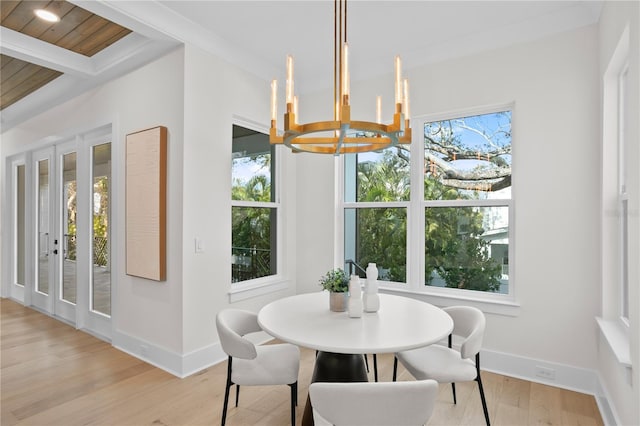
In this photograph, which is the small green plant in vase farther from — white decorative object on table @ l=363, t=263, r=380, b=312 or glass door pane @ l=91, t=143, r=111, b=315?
glass door pane @ l=91, t=143, r=111, b=315

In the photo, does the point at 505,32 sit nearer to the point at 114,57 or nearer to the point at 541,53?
the point at 541,53

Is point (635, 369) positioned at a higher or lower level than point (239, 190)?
lower

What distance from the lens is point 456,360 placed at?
2.07 metres

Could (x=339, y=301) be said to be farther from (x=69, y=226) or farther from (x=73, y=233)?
(x=69, y=226)

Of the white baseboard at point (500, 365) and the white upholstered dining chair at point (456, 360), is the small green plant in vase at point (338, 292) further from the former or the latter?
the white baseboard at point (500, 365)

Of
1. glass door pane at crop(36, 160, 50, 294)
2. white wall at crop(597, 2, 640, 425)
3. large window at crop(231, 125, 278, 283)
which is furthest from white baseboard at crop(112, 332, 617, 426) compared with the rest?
glass door pane at crop(36, 160, 50, 294)

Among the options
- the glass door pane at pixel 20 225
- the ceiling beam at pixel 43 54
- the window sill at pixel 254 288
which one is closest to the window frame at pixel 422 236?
the window sill at pixel 254 288

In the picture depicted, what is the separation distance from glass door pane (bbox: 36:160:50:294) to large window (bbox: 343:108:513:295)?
12.9 ft

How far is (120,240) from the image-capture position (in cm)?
329

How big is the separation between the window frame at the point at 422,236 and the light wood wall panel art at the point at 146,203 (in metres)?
1.67

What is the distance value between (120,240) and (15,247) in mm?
3295

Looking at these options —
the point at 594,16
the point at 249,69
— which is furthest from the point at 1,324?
the point at 594,16

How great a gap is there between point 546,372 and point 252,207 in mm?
2773

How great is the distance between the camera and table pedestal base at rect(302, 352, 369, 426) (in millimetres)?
1917
